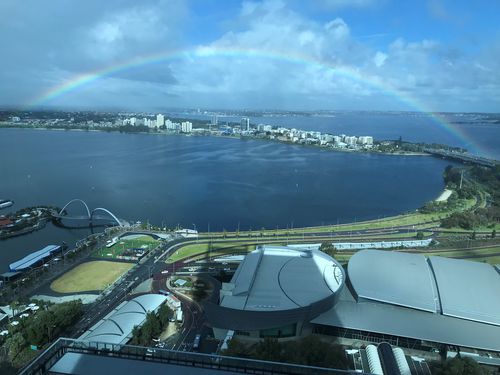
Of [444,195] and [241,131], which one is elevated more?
[241,131]

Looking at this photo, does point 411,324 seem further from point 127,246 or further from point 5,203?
point 5,203

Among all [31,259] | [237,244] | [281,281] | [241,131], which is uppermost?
[241,131]

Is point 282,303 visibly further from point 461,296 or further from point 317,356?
point 461,296

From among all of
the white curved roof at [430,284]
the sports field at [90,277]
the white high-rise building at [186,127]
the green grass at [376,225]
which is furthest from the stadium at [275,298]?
the white high-rise building at [186,127]

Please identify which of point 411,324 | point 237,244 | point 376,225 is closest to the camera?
point 411,324

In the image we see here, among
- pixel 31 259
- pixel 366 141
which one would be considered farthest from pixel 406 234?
pixel 366 141

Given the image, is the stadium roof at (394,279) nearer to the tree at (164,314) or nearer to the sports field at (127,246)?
the tree at (164,314)

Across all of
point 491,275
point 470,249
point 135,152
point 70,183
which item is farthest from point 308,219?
point 135,152
